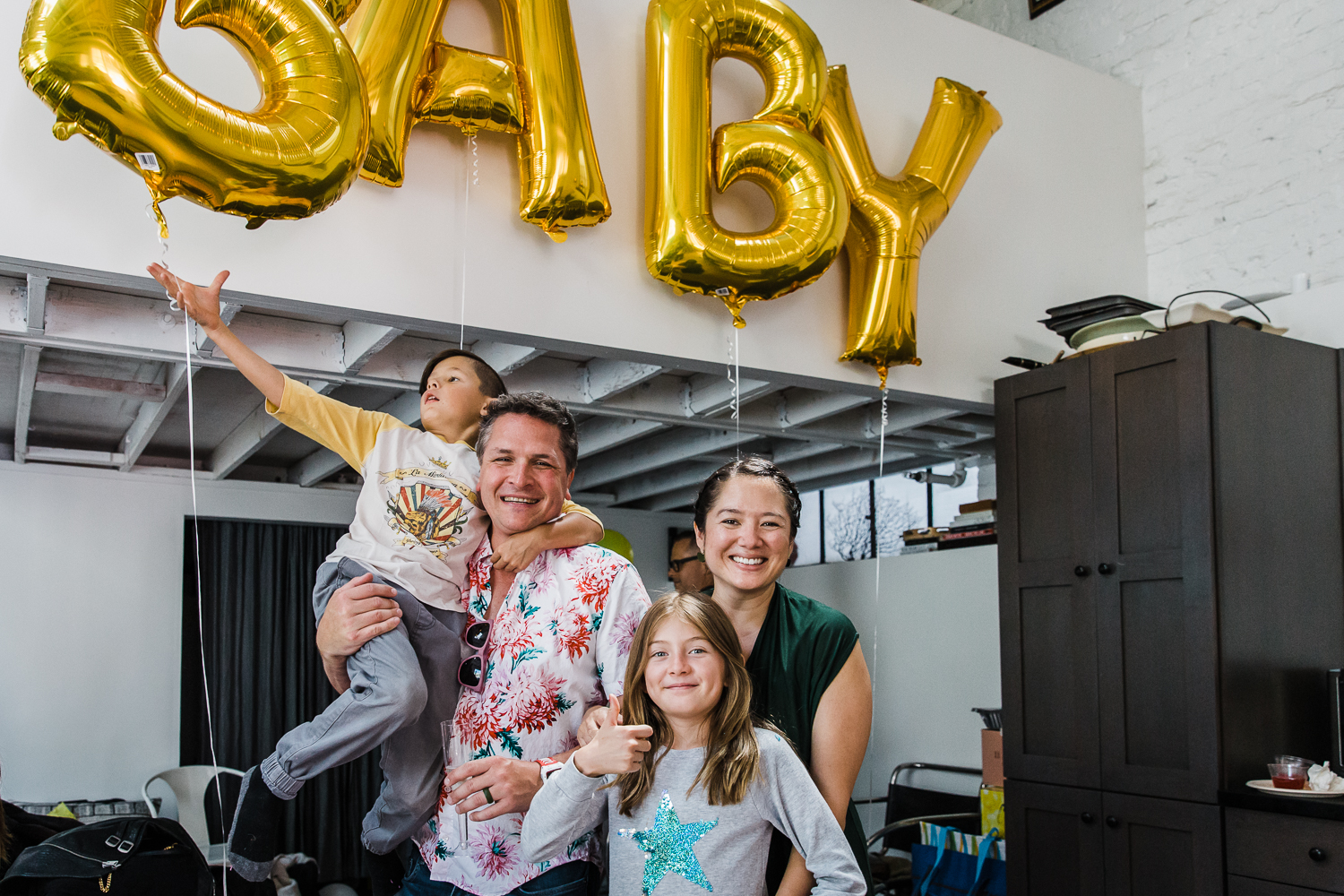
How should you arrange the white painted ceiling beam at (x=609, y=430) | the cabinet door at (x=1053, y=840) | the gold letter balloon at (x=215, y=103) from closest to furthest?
the gold letter balloon at (x=215, y=103), the cabinet door at (x=1053, y=840), the white painted ceiling beam at (x=609, y=430)

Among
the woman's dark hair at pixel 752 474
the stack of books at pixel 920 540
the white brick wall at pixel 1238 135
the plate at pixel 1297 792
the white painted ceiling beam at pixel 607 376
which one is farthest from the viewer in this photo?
the stack of books at pixel 920 540

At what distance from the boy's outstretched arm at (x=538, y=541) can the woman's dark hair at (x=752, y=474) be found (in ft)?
0.68

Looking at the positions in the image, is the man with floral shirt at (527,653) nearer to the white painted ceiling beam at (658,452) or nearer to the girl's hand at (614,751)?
the girl's hand at (614,751)

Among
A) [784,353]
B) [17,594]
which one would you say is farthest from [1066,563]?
[17,594]

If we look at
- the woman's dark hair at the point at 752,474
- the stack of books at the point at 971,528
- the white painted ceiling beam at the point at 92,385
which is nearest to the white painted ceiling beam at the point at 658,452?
the stack of books at the point at 971,528

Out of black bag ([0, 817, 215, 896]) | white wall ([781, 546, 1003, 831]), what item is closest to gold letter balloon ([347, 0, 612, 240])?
black bag ([0, 817, 215, 896])

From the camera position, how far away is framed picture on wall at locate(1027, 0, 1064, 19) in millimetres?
4504

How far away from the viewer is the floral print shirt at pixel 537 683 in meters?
1.71

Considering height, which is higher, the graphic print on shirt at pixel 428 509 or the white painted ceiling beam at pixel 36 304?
the white painted ceiling beam at pixel 36 304

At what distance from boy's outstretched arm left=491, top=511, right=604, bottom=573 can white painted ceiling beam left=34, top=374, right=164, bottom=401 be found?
8.43 feet

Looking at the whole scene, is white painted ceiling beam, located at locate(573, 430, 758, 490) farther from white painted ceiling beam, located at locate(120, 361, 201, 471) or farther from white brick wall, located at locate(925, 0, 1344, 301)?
white painted ceiling beam, located at locate(120, 361, 201, 471)

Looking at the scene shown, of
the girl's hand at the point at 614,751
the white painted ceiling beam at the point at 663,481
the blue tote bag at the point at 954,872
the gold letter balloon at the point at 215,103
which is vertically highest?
the gold letter balloon at the point at 215,103

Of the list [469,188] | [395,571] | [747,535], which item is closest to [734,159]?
[469,188]

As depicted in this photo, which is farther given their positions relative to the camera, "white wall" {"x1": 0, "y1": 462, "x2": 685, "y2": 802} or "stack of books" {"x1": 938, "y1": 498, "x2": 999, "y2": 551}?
"white wall" {"x1": 0, "y1": 462, "x2": 685, "y2": 802}
